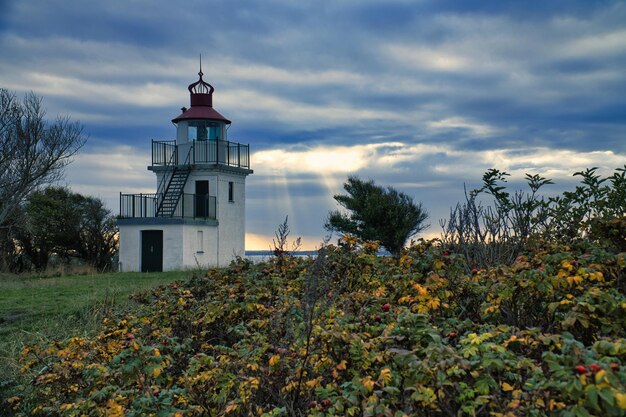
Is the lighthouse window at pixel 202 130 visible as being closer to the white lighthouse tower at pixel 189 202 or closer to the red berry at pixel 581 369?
the white lighthouse tower at pixel 189 202

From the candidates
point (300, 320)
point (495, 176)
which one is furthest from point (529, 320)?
point (495, 176)

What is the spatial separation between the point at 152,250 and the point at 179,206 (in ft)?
8.69

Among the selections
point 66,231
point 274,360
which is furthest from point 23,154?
point 274,360

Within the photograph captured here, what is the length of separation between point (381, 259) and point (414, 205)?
28990 mm

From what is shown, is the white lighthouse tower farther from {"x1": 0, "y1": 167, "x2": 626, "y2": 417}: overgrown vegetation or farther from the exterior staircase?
{"x1": 0, "y1": 167, "x2": 626, "y2": 417}: overgrown vegetation

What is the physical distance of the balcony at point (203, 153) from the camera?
34.9 m

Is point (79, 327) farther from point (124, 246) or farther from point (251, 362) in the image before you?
point (124, 246)

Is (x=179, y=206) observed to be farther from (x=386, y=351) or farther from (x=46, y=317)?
(x=386, y=351)

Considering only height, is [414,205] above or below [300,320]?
above

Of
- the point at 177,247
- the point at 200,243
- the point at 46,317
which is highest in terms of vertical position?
the point at 200,243

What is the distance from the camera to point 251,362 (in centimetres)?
507

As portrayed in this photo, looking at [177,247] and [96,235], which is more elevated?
[96,235]

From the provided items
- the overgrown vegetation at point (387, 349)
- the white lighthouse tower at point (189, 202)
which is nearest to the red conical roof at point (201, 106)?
the white lighthouse tower at point (189, 202)

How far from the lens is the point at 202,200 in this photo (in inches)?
1378
